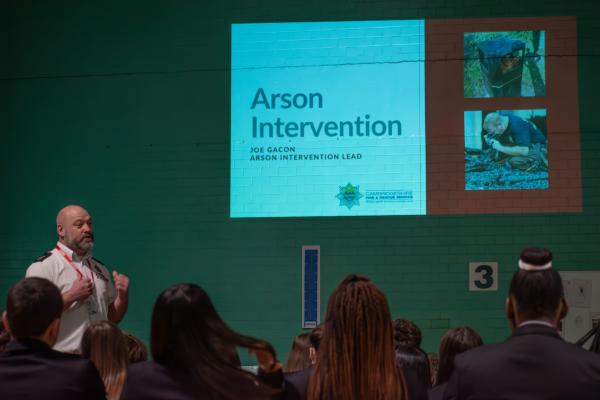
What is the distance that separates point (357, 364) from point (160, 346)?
573 millimetres

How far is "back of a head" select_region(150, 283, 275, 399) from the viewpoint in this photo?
209 cm

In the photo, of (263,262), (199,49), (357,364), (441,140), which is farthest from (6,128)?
(357,364)

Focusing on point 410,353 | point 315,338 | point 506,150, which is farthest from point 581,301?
point 315,338

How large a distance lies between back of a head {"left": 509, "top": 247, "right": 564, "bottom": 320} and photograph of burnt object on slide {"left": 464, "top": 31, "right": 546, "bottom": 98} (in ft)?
15.5

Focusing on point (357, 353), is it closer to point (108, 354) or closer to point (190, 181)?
point (108, 354)

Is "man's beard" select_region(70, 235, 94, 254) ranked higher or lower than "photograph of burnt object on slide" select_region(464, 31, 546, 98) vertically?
lower

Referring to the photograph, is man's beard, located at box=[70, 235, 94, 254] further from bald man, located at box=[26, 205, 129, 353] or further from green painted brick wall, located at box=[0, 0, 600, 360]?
green painted brick wall, located at box=[0, 0, 600, 360]

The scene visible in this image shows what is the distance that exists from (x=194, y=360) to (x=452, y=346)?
5.38 ft

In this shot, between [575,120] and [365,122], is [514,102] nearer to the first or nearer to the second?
[575,120]

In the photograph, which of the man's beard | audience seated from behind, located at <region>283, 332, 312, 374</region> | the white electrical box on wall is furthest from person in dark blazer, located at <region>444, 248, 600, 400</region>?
the white electrical box on wall

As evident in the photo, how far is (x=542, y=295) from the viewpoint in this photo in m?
2.14

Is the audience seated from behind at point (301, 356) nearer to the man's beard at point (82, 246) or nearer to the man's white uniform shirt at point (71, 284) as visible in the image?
the man's white uniform shirt at point (71, 284)

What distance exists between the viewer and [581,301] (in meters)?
6.39

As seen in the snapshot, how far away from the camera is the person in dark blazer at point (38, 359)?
2229mm
